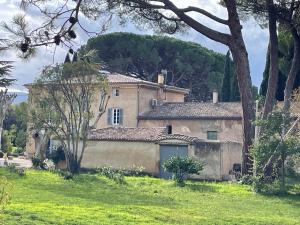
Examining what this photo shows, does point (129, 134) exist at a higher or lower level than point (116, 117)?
lower

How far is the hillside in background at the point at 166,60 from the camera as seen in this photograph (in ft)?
206

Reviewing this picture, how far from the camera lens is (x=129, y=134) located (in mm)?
39938

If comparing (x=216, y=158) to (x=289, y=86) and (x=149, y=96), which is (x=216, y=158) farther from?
(x=149, y=96)

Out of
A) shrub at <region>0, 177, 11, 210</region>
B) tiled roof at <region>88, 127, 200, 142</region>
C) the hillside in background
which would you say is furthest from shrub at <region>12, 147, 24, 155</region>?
shrub at <region>0, 177, 11, 210</region>

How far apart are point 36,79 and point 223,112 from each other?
16.1 m

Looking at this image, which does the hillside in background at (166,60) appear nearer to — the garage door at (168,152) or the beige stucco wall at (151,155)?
the beige stucco wall at (151,155)

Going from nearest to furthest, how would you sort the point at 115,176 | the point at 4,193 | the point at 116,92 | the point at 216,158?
1. the point at 4,193
2. the point at 115,176
3. the point at 216,158
4. the point at 116,92

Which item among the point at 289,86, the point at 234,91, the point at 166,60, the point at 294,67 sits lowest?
the point at 289,86

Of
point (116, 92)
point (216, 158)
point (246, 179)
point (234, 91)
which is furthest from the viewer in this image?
point (234, 91)

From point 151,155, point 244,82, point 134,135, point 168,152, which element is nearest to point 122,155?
point 134,135

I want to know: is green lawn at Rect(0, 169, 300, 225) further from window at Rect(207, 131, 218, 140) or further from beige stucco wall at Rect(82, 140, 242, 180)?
window at Rect(207, 131, 218, 140)

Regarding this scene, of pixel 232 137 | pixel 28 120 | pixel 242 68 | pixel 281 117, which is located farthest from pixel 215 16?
pixel 232 137

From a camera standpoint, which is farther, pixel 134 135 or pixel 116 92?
pixel 116 92

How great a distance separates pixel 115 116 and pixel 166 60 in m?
17.9
